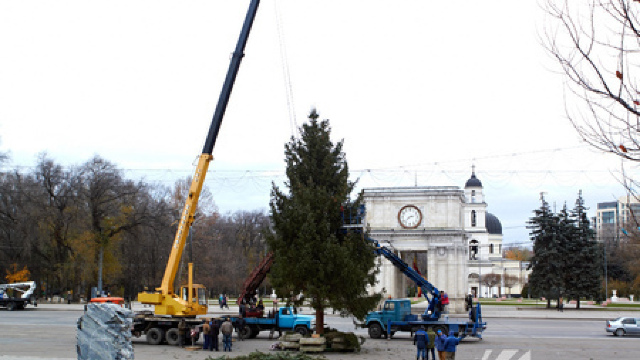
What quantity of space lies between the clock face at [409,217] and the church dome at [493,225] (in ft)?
271

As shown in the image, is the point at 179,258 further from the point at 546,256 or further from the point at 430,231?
the point at 546,256

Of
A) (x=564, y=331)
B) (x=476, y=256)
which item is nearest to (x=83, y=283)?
(x=564, y=331)

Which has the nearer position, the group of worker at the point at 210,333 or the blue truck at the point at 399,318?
the group of worker at the point at 210,333

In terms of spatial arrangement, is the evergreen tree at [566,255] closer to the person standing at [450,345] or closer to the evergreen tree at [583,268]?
the evergreen tree at [583,268]

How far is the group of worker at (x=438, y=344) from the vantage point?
20.2m

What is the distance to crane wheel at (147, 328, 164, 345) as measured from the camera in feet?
90.3

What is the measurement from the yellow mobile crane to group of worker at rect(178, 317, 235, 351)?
20.8 inches

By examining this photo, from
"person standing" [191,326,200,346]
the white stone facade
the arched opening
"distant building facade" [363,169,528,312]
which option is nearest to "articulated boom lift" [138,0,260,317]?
"person standing" [191,326,200,346]

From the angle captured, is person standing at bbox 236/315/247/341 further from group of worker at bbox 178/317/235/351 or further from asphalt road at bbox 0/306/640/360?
group of worker at bbox 178/317/235/351

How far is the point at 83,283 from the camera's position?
67688mm

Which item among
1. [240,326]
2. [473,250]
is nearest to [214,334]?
[240,326]

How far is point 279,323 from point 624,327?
1890cm

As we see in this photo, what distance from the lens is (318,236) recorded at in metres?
24.8

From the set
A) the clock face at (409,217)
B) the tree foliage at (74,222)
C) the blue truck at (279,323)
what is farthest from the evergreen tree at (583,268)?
the blue truck at (279,323)
